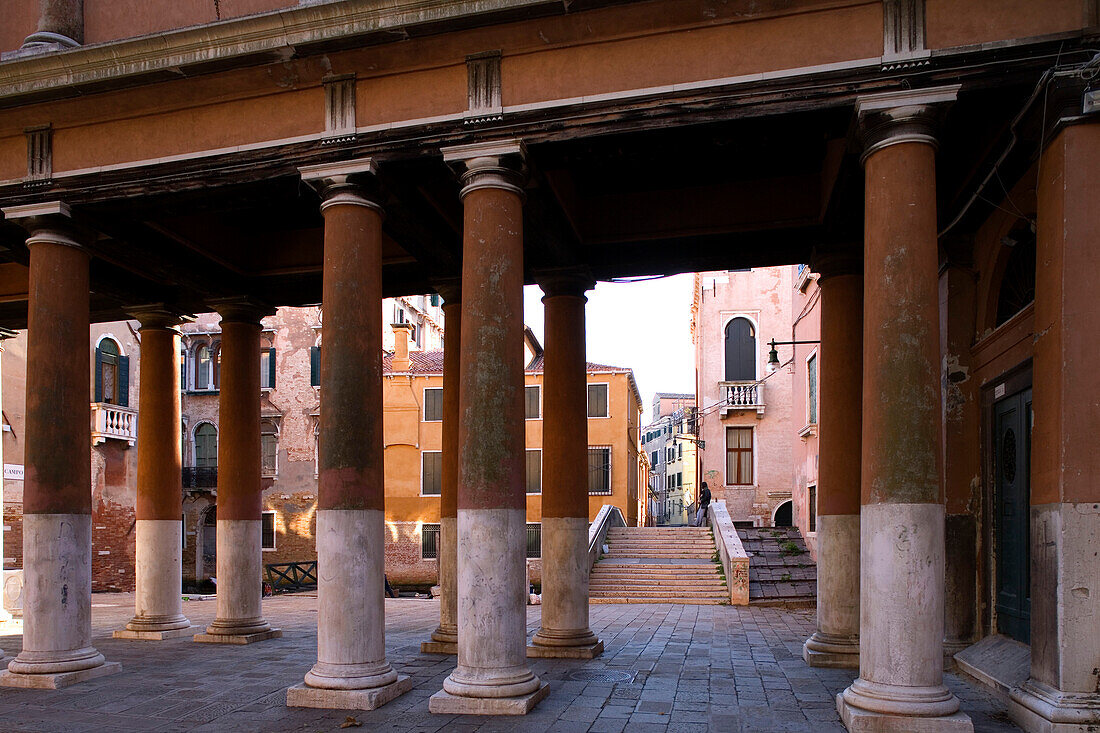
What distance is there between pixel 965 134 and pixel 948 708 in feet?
16.8

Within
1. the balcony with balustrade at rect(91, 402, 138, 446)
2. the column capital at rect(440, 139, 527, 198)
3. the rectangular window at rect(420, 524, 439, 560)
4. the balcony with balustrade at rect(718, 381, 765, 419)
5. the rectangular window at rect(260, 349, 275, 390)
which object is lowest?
the rectangular window at rect(420, 524, 439, 560)

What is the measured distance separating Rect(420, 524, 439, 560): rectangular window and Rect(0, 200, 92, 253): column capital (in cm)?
2385

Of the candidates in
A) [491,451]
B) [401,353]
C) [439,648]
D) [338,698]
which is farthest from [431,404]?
[491,451]

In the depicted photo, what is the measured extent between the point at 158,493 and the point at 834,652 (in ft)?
30.0

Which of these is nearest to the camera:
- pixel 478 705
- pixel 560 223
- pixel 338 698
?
pixel 478 705

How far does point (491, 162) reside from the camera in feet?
26.7

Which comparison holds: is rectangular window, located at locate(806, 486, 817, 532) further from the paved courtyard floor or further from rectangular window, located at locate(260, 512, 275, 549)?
rectangular window, located at locate(260, 512, 275, 549)

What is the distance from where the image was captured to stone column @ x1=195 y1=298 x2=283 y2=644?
12.5 meters

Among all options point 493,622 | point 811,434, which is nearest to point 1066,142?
point 493,622

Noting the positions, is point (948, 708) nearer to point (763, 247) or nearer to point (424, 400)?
point (763, 247)

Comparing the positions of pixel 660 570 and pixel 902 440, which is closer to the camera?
pixel 902 440

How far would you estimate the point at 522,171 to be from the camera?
27.0 ft

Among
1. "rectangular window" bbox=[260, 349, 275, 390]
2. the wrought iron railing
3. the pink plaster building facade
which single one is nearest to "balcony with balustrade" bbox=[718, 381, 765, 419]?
the pink plaster building facade

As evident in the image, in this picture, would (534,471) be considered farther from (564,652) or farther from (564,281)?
(564,652)
